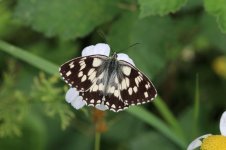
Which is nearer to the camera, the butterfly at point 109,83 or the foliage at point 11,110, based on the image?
the butterfly at point 109,83

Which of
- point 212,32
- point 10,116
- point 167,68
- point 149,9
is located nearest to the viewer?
point 149,9

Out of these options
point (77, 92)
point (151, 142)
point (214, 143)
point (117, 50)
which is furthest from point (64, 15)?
point (214, 143)

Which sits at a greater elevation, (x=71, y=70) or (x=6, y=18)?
(x=6, y=18)

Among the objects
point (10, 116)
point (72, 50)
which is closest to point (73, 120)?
point (72, 50)

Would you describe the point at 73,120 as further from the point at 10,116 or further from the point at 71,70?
the point at 71,70

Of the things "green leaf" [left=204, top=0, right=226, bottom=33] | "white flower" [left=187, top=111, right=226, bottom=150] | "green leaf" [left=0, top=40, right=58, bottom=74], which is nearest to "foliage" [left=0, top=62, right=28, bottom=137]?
"green leaf" [left=0, top=40, right=58, bottom=74]

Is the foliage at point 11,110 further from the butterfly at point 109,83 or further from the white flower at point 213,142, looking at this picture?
the white flower at point 213,142

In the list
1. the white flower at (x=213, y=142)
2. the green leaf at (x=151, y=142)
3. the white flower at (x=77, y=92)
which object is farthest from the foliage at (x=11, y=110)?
the white flower at (x=213, y=142)
